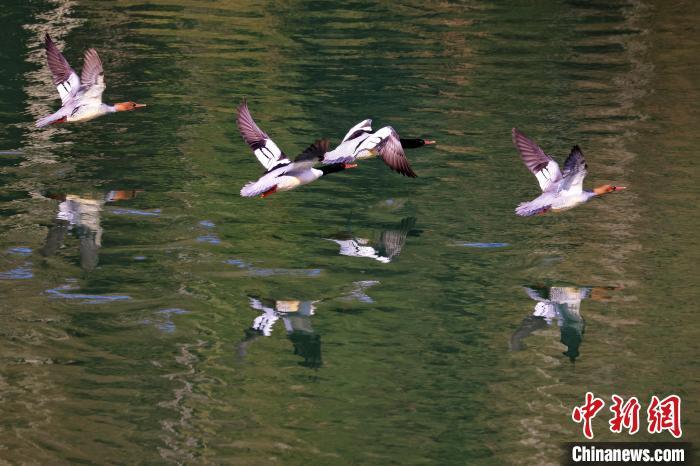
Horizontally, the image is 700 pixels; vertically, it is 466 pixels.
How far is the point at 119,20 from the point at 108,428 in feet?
62.3

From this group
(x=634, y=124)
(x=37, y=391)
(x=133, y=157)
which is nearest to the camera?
(x=37, y=391)

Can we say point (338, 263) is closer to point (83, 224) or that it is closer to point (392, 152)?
point (392, 152)

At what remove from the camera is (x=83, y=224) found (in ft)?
51.4

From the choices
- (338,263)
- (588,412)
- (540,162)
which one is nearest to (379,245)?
(338,263)

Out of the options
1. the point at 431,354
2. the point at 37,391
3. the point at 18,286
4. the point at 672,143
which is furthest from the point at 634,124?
the point at 37,391

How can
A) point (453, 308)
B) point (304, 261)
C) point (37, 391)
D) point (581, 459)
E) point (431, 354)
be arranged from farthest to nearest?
point (304, 261) → point (453, 308) → point (431, 354) → point (37, 391) → point (581, 459)

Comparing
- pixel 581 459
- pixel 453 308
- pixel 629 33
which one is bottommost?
pixel 581 459

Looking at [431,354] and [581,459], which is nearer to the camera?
[581,459]

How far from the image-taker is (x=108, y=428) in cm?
1073

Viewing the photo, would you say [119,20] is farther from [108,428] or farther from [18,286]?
[108,428]

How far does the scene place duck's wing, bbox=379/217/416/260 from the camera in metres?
15.0

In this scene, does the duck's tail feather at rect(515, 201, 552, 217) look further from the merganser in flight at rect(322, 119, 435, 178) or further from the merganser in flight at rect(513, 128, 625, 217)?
the merganser in flight at rect(322, 119, 435, 178)

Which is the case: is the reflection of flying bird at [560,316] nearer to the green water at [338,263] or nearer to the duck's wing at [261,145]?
the green water at [338,263]

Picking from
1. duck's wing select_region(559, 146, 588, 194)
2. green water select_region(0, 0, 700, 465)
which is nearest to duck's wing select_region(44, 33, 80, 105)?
green water select_region(0, 0, 700, 465)
